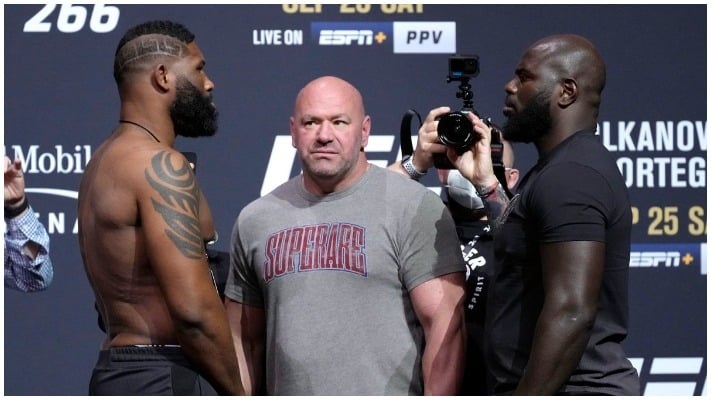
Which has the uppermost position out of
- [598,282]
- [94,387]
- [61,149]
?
[61,149]

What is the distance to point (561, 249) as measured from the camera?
7.75 ft

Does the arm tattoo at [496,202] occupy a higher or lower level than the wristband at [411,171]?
lower

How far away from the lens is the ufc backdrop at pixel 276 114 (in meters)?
4.04

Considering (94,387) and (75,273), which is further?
(75,273)

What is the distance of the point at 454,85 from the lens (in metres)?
4.14

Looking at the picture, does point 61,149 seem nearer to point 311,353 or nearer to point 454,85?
point 454,85

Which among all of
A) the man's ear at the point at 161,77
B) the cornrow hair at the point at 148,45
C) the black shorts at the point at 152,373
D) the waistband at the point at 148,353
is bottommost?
the black shorts at the point at 152,373

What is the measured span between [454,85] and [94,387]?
1.93m

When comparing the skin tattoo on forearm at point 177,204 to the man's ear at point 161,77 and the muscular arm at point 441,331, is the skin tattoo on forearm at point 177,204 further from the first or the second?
the muscular arm at point 441,331

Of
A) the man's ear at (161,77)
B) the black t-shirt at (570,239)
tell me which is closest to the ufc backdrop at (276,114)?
the man's ear at (161,77)

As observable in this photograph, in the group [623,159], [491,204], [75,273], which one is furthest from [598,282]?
[75,273]

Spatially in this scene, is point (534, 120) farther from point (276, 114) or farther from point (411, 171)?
point (276, 114)

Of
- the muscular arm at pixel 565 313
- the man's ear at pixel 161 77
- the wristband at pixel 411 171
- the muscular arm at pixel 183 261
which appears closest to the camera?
the muscular arm at pixel 565 313

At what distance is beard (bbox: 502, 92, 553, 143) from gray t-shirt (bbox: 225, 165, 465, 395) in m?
0.34
